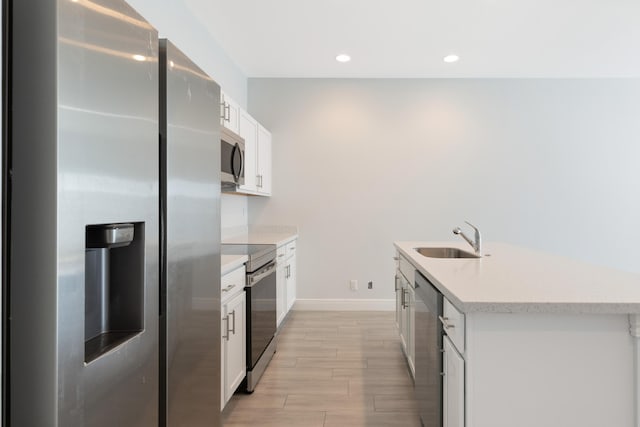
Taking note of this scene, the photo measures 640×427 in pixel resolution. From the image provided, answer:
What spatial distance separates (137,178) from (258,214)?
382cm

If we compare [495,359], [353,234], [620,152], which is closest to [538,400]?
[495,359]

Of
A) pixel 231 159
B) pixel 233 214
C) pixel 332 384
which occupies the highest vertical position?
pixel 231 159

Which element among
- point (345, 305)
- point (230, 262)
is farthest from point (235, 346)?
point (345, 305)

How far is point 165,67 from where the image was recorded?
4.30ft

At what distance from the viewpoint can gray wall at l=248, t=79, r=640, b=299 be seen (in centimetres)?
487

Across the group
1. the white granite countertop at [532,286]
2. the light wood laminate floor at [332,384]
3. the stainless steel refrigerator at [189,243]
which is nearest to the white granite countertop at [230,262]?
the stainless steel refrigerator at [189,243]

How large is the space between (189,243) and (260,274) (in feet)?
4.48

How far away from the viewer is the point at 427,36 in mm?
3729

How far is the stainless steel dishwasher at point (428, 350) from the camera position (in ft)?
5.46

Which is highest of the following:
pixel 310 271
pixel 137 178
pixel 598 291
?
pixel 137 178

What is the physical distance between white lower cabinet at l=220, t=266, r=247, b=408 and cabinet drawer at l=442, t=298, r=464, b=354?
1.07m

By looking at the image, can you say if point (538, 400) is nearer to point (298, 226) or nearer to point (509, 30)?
point (509, 30)

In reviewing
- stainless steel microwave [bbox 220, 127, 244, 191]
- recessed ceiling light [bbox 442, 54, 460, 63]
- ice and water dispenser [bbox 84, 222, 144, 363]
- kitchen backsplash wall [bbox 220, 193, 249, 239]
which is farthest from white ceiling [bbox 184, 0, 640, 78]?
ice and water dispenser [bbox 84, 222, 144, 363]

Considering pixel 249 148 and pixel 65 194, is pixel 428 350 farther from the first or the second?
pixel 249 148
